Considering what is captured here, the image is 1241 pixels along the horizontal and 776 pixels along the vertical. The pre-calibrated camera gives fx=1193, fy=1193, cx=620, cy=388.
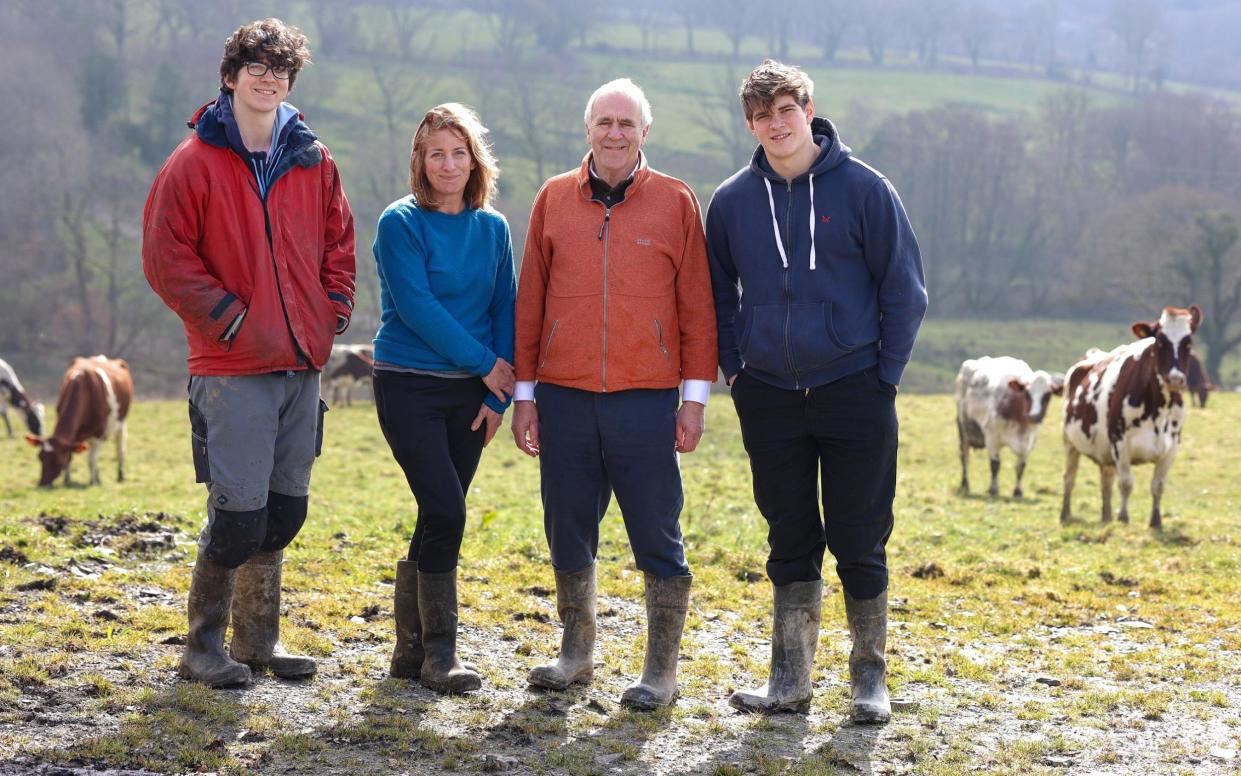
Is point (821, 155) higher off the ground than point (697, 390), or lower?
higher

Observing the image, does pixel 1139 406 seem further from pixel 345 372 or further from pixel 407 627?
pixel 345 372

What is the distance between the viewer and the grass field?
4.53 meters

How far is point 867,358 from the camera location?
16.3 ft

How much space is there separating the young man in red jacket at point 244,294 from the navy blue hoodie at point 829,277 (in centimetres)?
178

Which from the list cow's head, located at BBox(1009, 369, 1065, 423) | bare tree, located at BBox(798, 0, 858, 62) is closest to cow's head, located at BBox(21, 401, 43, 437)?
cow's head, located at BBox(1009, 369, 1065, 423)

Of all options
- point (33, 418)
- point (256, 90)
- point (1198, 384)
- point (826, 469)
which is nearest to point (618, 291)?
point (826, 469)

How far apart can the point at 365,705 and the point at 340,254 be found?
1928 mm

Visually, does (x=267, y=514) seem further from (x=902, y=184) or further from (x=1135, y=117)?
(x=1135, y=117)

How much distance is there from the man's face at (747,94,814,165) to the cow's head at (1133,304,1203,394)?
8098 mm

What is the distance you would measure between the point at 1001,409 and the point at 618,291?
12.2 meters

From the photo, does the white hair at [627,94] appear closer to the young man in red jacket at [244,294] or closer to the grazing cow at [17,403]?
the young man in red jacket at [244,294]

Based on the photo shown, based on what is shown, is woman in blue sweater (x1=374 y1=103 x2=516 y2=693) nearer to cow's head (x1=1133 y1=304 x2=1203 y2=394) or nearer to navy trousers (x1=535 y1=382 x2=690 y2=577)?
navy trousers (x1=535 y1=382 x2=690 y2=577)

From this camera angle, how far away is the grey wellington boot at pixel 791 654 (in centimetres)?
522

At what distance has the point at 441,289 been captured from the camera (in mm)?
5109
